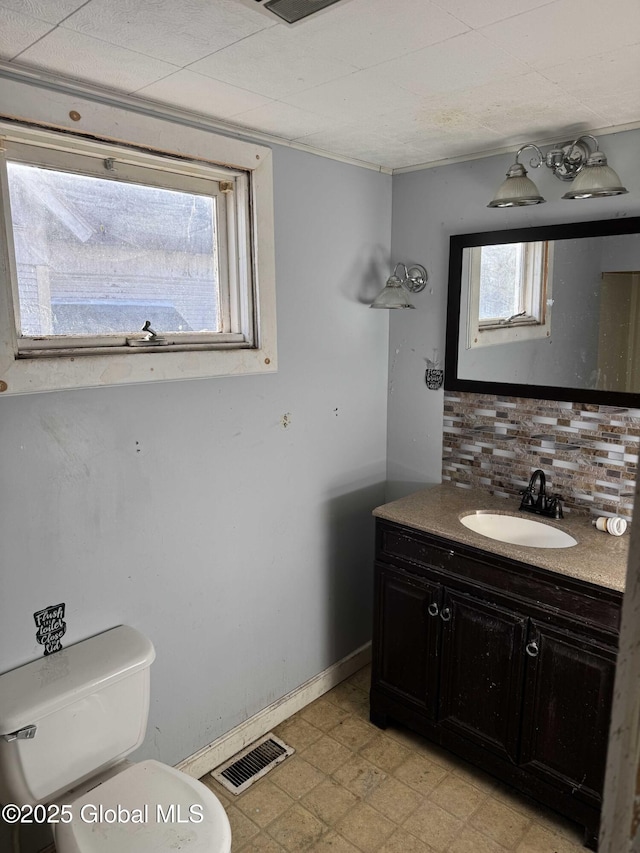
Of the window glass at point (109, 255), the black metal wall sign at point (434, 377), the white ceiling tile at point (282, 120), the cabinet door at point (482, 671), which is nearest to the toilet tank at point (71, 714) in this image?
the window glass at point (109, 255)

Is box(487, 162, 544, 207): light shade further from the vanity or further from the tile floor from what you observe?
the tile floor

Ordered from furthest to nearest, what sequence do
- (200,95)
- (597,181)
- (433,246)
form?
(433,246)
(597,181)
(200,95)

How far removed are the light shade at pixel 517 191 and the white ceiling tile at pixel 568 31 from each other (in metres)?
0.58

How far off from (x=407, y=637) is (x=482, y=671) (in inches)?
12.6

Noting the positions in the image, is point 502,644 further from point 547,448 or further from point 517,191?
point 517,191

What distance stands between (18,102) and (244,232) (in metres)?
0.78

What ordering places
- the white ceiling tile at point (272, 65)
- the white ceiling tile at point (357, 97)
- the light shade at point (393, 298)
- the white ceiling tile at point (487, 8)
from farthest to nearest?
the light shade at point (393, 298)
the white ceiling tile at point (357, 97)
the white ceiling tile at point (272, 65)
the white ceiling tile at point (487, 8)

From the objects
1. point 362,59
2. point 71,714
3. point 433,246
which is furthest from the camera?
point 433,246

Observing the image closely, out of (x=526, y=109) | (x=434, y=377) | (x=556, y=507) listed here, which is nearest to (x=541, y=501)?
(x=556, y=507)

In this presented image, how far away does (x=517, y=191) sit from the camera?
2.01 m

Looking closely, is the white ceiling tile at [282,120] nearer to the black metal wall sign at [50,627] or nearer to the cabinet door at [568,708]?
the black metal wall sign at [50,627]

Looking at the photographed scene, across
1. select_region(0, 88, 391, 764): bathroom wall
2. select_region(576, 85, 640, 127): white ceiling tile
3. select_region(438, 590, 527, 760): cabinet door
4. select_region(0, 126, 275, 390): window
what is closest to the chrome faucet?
select_region(438, 590, 527, 760): cabinet door

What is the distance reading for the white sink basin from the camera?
2.19 meters

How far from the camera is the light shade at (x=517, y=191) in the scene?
200 cm
